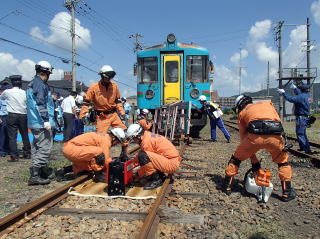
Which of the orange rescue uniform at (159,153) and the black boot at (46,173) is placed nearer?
the orange rescue uniform at (159,153)

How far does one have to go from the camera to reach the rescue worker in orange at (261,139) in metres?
4.25

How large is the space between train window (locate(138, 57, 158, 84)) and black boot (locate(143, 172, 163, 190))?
715 centimetres

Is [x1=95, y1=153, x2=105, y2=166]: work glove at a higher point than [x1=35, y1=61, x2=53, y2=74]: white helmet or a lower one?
lower

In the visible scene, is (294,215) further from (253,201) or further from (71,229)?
(71,229)

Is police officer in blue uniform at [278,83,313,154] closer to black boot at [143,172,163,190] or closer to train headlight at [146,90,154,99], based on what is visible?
black boot at [143,172,163,190]

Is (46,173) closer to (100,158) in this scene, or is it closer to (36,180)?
(36,180)

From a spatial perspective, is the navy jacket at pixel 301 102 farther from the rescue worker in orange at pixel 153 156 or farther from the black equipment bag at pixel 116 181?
the black equipment bag at pixel 116 181

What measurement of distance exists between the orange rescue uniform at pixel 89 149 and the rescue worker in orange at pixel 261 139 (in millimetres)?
1972

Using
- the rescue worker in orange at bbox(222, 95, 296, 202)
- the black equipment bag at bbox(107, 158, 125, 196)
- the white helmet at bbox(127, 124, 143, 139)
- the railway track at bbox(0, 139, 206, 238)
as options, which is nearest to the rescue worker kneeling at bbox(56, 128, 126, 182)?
the white helmet at bbox(127, 124, 143, 139)

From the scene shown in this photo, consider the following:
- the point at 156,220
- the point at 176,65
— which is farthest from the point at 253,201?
the point at 176,65

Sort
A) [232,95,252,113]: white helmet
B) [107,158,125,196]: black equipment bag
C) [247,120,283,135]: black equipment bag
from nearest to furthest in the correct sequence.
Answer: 1. [247,120,283,135]: black equipment bag
2. [107,158,125,196]: black equipment bag
3. [232,95,252,113]: white helmet

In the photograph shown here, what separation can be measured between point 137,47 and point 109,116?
127 ft

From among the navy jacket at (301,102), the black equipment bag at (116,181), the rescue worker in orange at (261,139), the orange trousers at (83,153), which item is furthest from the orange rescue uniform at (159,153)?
the navy jacket at (301,102)

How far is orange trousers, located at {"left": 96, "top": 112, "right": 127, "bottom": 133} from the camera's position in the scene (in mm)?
6352
